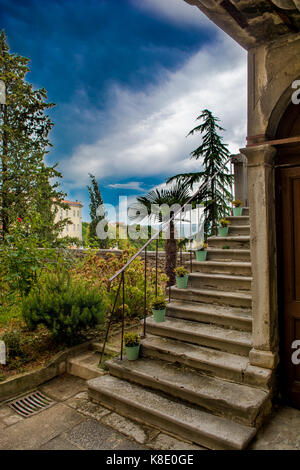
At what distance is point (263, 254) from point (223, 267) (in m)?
1.60

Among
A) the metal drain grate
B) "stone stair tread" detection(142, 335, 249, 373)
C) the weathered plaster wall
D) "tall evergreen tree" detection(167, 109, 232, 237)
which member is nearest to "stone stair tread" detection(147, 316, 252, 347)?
"stone stair tread" detection(142, 335, 249, 373)

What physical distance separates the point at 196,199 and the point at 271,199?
15.7 ft

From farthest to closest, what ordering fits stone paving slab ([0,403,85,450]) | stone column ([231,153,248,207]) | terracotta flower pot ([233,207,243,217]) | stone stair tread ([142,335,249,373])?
stone column ([231,153,248,207]), terracotta flower pot ([233,207,243,217]), stone stair tread ([142,335,249,373]), stone paving slab ([0,403,85,450])

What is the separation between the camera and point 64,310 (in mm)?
4023

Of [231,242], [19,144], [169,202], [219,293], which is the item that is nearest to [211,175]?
[169,202]

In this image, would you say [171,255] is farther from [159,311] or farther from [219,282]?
[159,311]

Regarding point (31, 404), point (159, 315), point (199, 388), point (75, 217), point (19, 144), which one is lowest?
point (31, 404)

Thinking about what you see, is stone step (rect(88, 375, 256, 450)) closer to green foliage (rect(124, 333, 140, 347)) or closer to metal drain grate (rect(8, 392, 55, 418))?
green foliage (rect(124, 333, 140, 347))

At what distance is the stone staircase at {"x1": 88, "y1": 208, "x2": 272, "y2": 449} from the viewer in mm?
2494

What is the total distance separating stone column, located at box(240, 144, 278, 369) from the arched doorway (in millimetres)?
95

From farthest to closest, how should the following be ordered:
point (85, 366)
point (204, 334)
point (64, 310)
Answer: point (64, 310) → point (85, 366) → point (204, 334)

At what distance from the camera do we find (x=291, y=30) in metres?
2.71

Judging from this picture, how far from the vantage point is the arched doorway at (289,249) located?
2.91 meters

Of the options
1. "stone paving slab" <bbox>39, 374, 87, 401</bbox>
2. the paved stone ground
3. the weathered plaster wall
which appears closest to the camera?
the paved stone ground
